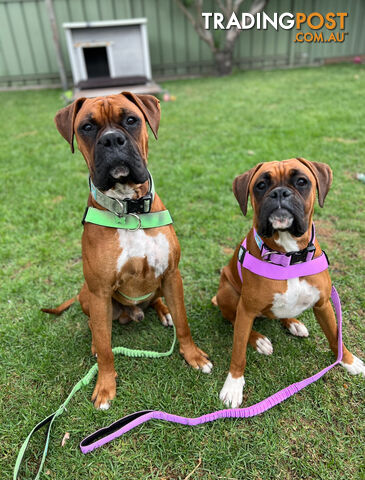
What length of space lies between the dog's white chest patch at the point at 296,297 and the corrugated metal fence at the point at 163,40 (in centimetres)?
1195

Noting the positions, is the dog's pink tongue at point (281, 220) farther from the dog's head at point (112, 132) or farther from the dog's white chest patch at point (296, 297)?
the dog's head at point (112, 132)

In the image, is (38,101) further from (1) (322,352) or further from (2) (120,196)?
(1) (322,352)

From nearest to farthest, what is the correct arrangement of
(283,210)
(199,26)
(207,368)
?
1. (283,210)
2. (207,368)
3. (199,26)

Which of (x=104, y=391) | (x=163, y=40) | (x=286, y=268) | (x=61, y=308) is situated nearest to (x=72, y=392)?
(x=104, y=391)

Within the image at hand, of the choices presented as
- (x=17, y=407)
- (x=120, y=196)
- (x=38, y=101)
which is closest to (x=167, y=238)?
(x=120, y=196)

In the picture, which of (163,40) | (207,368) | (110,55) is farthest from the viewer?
(163,40)

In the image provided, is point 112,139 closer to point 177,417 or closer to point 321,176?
point 321,176

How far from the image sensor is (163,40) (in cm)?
1210

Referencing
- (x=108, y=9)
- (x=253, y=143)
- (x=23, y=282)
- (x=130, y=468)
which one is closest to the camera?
(x=130, y=468)

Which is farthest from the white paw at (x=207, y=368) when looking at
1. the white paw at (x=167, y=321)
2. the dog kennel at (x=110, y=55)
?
the dog kennel at (x=110, y=55)

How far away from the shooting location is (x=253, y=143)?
6.31 m

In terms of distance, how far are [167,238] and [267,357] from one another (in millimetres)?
1177

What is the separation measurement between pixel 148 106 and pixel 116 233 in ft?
2.90

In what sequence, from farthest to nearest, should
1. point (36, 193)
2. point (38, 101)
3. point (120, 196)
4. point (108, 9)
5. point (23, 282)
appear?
point (108, 9)
point (38, 101)
point (36, 193)
point (23, 282)
point (120, 196)
